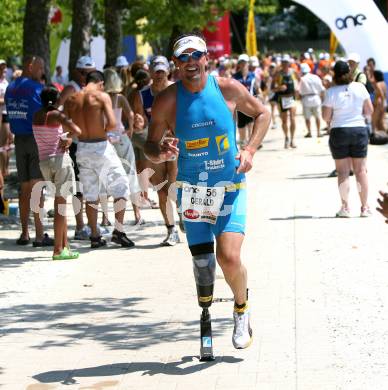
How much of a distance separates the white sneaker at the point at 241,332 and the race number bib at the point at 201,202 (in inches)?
24.8

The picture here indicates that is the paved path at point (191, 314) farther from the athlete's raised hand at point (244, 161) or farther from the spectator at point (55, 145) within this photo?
the athlete's raised hand at point (244, 161)

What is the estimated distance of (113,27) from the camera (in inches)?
966

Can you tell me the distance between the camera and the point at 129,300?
368 inches

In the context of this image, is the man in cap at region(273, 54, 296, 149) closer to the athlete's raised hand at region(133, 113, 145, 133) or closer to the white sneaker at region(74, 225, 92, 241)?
the athlete's raised hand at region(133, 113, 145, 133)

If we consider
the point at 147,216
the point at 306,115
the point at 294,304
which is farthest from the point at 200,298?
the point at 306,115

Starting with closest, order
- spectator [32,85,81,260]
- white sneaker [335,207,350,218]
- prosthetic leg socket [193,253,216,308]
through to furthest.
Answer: prosthetic leg socket [193,253,216,308], spectator [32,85,81,260], white sneaker [335,207,350,218]

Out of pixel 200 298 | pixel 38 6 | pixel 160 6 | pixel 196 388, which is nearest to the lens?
pixel 196 388

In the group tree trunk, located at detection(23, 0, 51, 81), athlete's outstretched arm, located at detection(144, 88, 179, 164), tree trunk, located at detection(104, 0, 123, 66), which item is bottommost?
athlete's outstretched arm, located at detection(144, 88, 179, 164)

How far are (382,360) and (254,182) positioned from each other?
35.9 feet

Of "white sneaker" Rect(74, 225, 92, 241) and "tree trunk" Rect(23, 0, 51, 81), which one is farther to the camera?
"tree trunk" Rect(23, 0, 51, 81)

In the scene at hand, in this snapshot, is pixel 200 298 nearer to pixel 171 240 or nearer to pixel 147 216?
pixel 171 240

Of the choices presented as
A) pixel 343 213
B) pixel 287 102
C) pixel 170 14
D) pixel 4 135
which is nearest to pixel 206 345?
pixel 343 213

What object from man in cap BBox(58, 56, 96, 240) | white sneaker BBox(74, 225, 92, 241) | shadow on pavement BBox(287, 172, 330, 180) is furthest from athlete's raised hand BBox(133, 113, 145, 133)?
shadow on pavement BBox(287, 172, 330, 180)

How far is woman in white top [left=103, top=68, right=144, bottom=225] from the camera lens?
1324 centimetres
